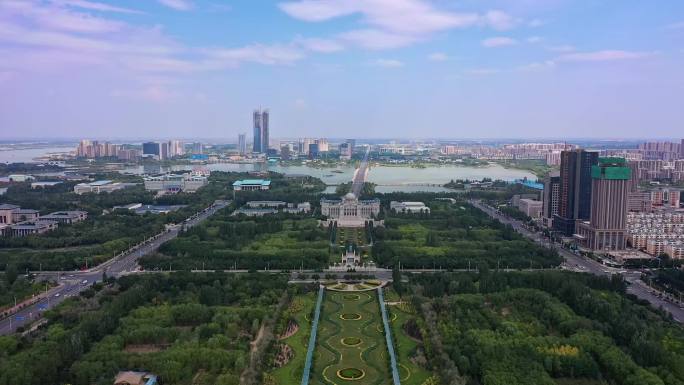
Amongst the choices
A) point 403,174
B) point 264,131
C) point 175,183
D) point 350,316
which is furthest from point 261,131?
point 350,316

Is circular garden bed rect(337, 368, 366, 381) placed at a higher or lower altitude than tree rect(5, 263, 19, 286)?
lower

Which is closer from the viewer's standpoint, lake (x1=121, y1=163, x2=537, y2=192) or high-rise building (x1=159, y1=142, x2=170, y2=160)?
lake (x1=121, y1=163, x2=537, y2=192)

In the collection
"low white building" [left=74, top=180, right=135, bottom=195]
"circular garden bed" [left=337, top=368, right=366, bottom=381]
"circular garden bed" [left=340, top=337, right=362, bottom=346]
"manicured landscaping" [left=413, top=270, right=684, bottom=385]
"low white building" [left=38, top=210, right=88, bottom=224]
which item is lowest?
"circular garden bed" [left=337, top=368, right=366, bottom=381]

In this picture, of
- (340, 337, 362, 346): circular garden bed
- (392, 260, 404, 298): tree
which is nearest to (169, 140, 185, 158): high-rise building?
(392, 260, 404, 298): tree

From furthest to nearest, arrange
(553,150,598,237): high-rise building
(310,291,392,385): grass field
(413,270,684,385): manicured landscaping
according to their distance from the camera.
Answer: (553,150,598,237): high-rise building → (310,291,392,385): grass field → (413,270,684,385): manicured landscaping

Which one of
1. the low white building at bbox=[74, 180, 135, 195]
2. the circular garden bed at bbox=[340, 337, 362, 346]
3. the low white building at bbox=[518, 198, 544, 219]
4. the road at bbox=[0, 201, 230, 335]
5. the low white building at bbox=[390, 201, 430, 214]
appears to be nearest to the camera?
the circular garden bed at bbox=[340, 337, 362, 346]

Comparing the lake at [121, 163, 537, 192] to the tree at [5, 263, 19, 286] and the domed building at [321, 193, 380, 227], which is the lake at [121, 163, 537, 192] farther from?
the tree at [5, 263, 19, 286]

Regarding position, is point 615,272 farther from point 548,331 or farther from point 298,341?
point 298,341

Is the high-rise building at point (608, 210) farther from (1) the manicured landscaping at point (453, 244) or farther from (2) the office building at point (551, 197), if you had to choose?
(2) the office building at point (551, 197)
